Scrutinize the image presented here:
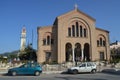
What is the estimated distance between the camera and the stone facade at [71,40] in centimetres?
5481

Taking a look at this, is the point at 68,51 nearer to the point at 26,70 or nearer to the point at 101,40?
the point at 101,40

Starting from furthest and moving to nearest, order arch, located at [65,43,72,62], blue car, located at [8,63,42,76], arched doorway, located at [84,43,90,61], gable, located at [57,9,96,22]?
arched doorway, located at [84,43,90,61], arch, located at [65,43,72,62], gable, located at [57,9,96,22], blue car, located at [8,63,42,76]

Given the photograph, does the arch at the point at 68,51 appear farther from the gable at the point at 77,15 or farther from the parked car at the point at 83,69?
the parked car at the point at 83,69

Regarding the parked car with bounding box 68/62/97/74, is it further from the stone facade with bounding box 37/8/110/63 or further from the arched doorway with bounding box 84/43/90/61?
the arched doorway with bounding box 84/43/90/61

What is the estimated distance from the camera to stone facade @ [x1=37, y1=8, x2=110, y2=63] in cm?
5481

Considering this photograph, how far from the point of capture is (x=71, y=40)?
2175 inches

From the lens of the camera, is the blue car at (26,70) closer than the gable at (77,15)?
Yes

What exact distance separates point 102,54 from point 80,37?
6.61m

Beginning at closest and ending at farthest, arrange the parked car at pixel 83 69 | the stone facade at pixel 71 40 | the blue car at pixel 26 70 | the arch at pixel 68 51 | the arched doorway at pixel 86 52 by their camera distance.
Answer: the blue car at pixel 26 70, the parked car at pixel 83 69, the stone facade at pixel 71 40, the arch at pixel 68 51, the arched doorway at pixel 86 52

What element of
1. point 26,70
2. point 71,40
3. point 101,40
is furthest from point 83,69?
point 101,40

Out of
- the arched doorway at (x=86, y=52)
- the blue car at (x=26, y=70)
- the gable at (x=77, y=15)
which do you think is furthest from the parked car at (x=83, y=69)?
the gable at (x=77, y=15)

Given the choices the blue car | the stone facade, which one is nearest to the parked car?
the blue car

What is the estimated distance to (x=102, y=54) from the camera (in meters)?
57.8

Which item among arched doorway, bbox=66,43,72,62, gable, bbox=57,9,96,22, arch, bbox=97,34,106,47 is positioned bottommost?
arched doorway, bbox=66,43,72,62
